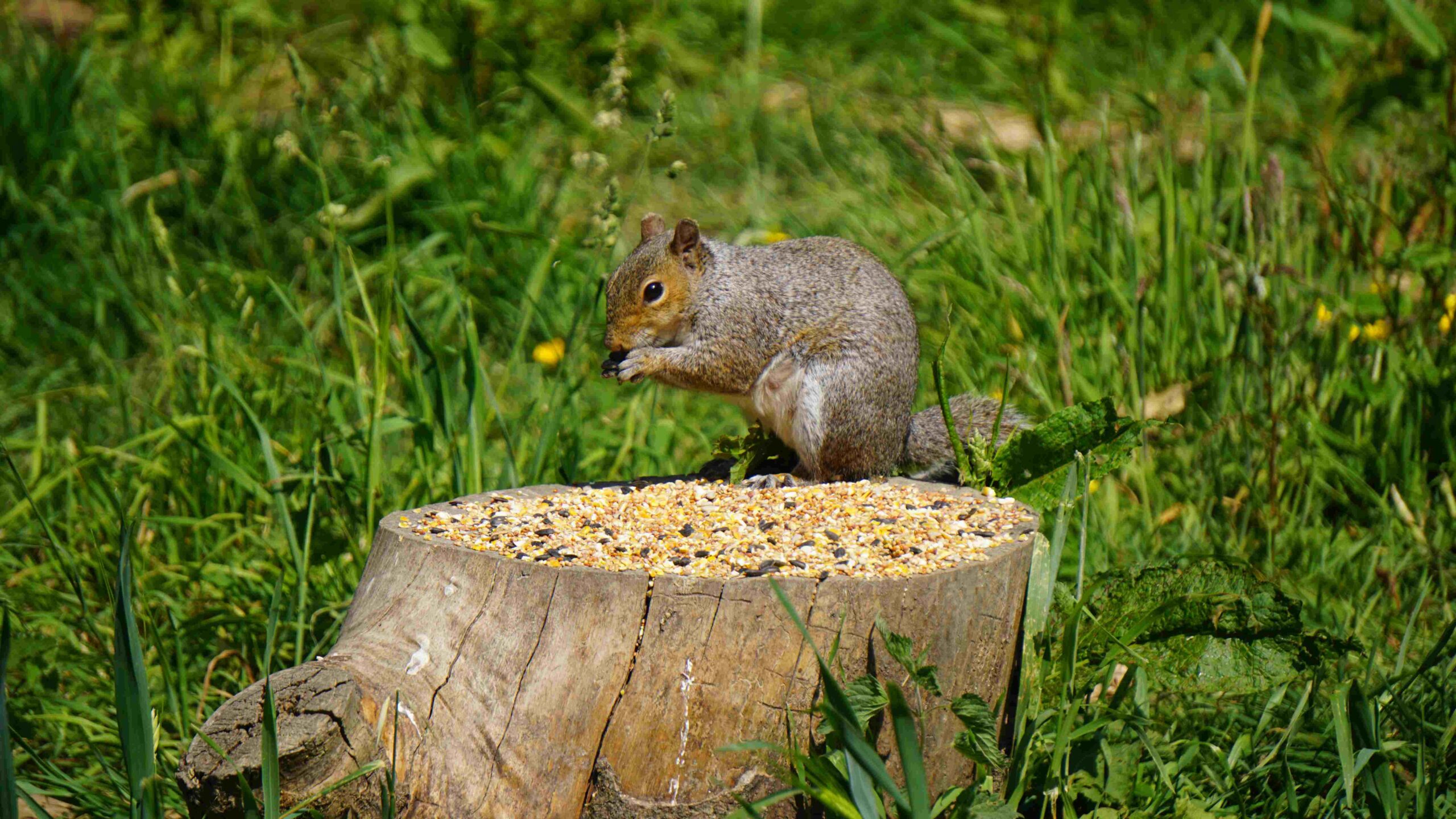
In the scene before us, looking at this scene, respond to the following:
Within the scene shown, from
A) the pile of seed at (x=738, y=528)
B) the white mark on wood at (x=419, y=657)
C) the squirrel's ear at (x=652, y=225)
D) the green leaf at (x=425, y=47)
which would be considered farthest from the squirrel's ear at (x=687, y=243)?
the green leaf at (x=425, y=47)

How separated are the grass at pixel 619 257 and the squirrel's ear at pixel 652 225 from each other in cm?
21

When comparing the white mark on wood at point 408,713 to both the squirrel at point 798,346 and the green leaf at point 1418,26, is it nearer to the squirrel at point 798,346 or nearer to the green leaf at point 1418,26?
the squirrel at point 798,346

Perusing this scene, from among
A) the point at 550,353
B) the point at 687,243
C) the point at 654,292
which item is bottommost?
the point at 550,353

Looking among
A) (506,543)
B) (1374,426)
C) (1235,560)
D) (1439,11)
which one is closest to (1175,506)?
(1374,426)

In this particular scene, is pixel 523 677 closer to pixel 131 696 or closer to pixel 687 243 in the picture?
pixel 131 696

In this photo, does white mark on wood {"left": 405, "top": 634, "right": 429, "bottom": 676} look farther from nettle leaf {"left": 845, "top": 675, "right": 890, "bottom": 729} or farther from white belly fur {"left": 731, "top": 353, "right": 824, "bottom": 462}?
white belly fur {"left": 731, "top": 353, "right": 824, "bottom": 462}

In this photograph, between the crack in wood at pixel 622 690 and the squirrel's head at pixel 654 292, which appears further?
the squirrel's head at pixel 654 292

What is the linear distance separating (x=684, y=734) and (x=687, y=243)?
1.47 meters

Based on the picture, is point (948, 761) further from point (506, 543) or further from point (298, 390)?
point (298, 390)

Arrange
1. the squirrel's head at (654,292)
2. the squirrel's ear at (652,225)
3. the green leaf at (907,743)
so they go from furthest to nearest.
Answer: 1. the squirrel's ear at (652,225)
2. the squirrel's head at (654,292)
3. the green leaf at (907,743)

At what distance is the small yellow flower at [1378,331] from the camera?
3727 millimetres

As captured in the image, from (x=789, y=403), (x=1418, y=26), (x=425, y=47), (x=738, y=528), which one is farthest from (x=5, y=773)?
(x=1418, y=26)

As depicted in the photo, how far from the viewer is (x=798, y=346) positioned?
320 centimetres

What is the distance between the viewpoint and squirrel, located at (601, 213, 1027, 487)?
3.05 metres
